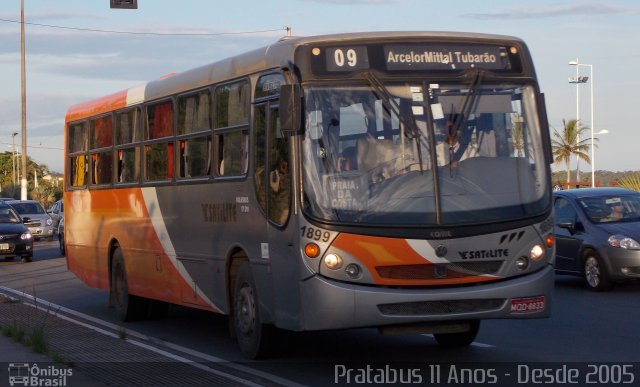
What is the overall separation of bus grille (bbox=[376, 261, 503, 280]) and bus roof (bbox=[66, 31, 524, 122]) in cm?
215

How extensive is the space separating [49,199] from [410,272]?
7920 centimetres

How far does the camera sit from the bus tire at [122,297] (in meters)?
16.2

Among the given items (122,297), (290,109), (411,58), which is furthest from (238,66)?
(122,297)

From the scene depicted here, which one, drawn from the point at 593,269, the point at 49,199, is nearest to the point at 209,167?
the point at 593,269

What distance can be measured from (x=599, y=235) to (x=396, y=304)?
29.4 feet

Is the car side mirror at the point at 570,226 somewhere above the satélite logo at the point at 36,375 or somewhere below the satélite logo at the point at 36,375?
above

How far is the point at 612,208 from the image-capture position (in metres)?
19.0

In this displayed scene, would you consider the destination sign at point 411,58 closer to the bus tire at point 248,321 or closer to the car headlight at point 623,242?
the bus tire at point 248,321

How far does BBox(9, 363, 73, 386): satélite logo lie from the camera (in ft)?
33.1

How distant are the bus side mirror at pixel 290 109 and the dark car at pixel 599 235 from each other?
29.4ft

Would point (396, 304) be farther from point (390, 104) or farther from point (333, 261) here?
point (390, 104)

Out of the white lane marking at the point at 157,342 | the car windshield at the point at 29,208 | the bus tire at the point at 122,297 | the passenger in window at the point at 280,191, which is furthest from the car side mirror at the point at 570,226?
the car windshield at the point at 29,208

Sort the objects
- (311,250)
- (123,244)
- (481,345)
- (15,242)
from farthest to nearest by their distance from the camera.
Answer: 1. (15,242)
2. (123,244)
3. (481,345)
4. (311,250)

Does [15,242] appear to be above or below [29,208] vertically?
below
